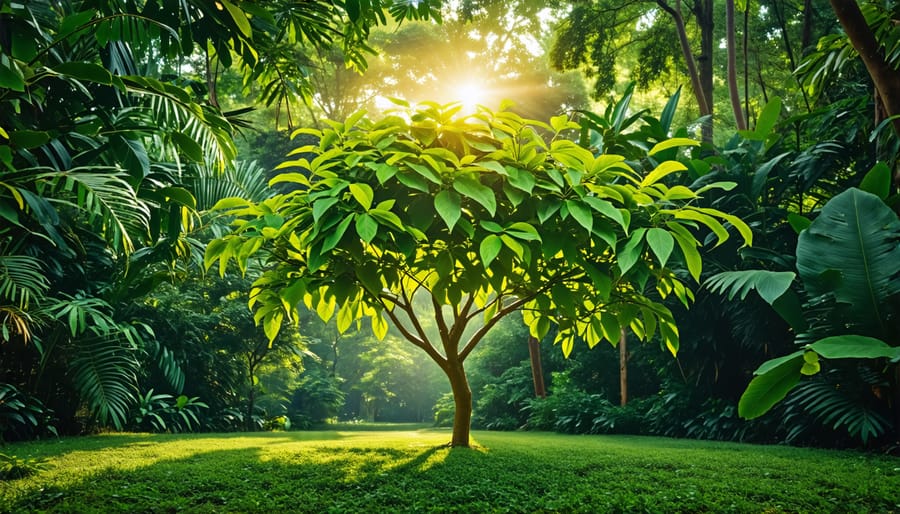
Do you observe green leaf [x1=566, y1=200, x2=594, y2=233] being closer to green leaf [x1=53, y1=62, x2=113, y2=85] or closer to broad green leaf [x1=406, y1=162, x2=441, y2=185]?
broad green leaf [x1=406, y1=162, x2=441, y2=185]

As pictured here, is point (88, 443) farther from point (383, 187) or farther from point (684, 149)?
point (684, 149)

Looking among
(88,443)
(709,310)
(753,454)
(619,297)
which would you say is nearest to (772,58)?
(709,310)

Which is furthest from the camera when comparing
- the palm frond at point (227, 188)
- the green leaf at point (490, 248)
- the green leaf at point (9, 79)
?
the palm frond at point (227, 188)

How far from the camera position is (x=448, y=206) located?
2070 millimetres

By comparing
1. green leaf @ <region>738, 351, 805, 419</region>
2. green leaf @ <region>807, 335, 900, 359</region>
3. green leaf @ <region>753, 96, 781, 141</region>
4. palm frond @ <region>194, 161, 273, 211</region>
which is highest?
palm frond @ <region>194, 161, 273, 211</region>

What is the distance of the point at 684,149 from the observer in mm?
7805

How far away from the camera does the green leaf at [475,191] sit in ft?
6.80

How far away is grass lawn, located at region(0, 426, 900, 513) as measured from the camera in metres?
2.38

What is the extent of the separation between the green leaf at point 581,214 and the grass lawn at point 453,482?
48.8 inches

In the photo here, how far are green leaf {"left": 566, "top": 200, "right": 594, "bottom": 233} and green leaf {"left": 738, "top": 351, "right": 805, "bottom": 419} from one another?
89cm

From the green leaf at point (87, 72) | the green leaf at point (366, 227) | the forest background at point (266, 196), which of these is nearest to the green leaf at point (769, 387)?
the forest background at point (266, 196)

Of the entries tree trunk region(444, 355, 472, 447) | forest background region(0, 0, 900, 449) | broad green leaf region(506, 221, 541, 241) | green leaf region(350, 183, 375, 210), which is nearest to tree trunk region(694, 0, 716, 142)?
forest background region(0, 0, 900, 449)

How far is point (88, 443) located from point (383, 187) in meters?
4.43

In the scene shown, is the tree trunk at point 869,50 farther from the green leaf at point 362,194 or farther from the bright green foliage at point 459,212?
the green leaf at point 362,194
